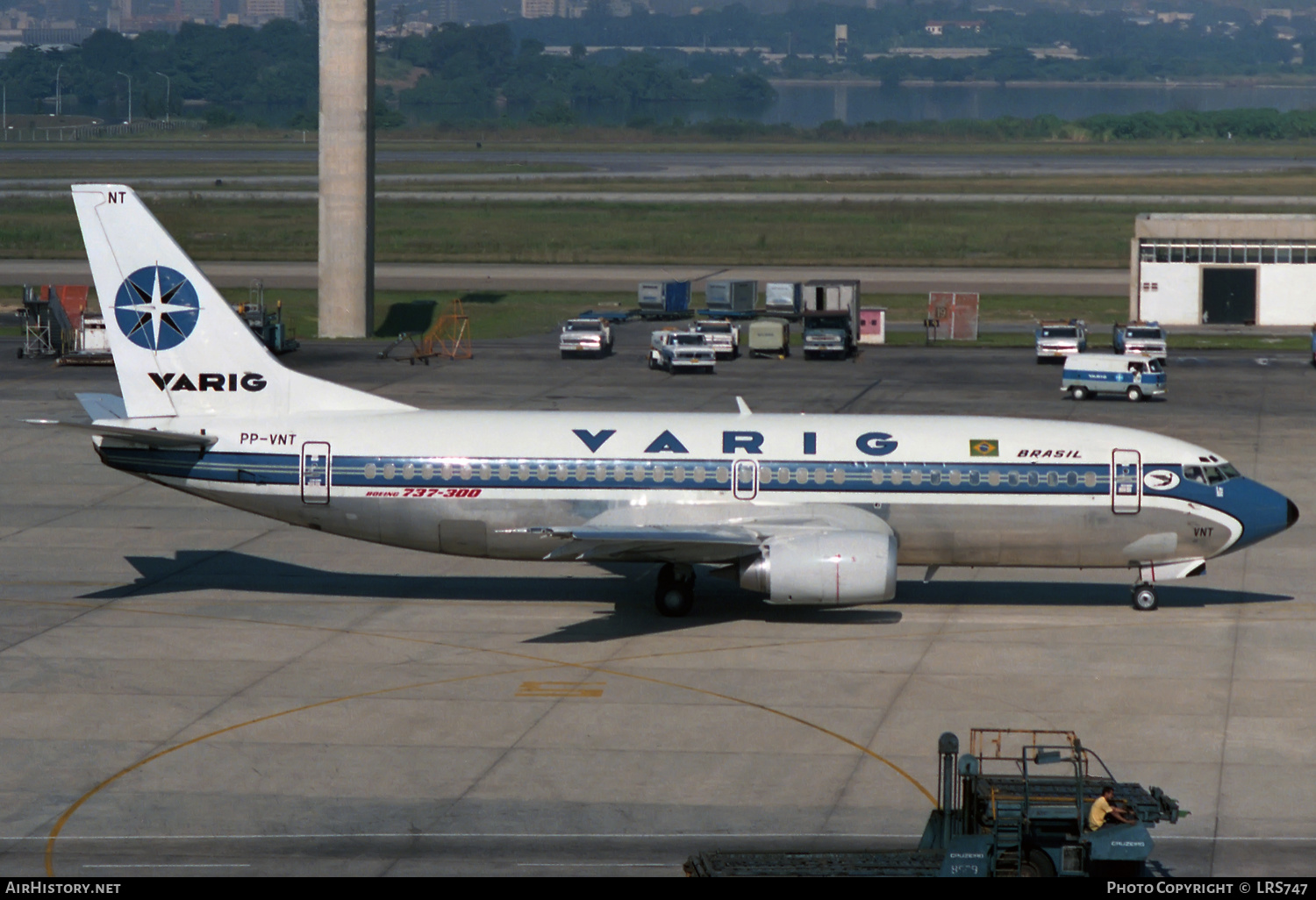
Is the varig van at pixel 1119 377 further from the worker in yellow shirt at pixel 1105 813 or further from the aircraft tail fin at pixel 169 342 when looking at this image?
the worker in yellow shirt at pixel 1105 813

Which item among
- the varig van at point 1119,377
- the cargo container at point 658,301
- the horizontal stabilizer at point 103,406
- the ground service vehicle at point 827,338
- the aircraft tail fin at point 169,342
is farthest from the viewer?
the cargo container at point 658,301

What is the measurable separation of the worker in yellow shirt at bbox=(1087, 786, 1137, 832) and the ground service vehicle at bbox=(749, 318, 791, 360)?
63735 millimetres

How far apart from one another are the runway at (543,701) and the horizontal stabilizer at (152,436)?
3.87 meters

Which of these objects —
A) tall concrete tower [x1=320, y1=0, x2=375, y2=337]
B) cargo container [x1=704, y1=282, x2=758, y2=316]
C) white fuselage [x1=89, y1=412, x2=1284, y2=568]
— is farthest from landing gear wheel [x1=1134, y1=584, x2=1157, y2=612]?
cargo container [x1=704, y1=282, x2=758, y2=316]

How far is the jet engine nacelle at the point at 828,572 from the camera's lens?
33219 mm

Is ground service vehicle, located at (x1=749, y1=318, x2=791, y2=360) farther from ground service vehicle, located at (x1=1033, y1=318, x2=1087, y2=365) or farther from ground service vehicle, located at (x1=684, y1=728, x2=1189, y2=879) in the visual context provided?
ground service vehicle, located at (x1=684, y1=728, x2=1189, y2=879)

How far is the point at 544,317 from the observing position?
321 ft

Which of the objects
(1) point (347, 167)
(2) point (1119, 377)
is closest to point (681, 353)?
(2) point (1119, 377)

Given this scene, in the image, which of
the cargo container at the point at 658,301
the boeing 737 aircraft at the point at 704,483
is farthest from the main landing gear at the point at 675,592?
the cargo container at the point at 658,301

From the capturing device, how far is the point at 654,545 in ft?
110

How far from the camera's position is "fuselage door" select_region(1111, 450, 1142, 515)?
3575 cm

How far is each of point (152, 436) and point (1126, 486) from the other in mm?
22137

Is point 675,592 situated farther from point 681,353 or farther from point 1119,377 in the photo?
point 681,353

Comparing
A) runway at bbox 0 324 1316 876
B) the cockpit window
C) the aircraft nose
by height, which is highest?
the cockpit window
